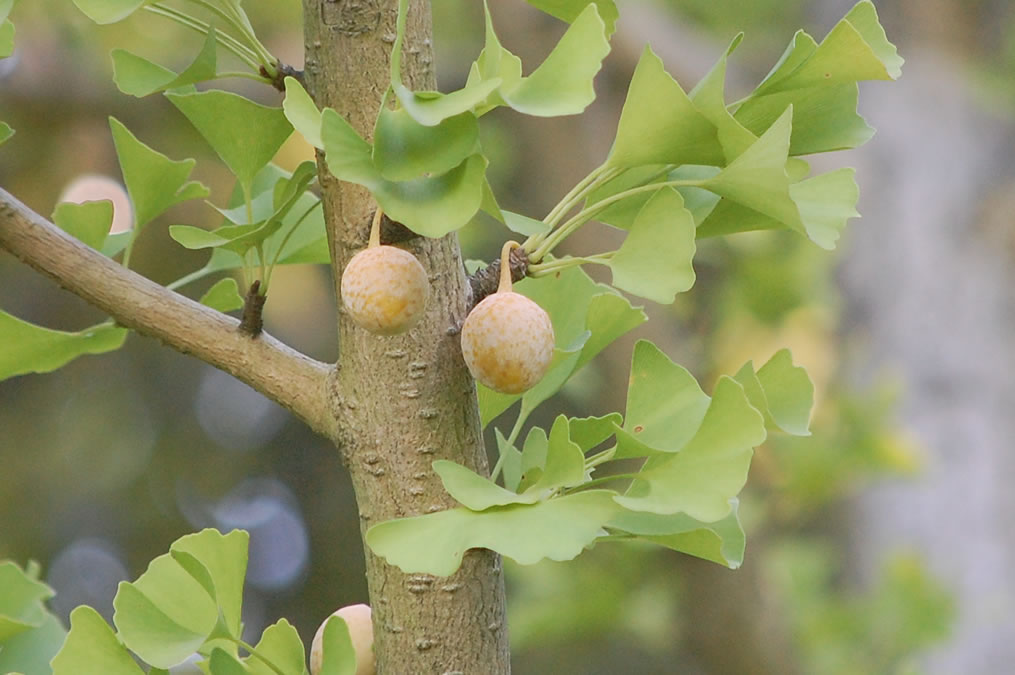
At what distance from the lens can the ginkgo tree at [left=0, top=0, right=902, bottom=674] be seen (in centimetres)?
30

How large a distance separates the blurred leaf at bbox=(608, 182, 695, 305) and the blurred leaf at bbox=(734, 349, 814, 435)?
2.4 inches

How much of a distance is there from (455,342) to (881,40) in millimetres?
172

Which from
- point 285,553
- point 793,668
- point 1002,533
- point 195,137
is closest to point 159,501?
point 285,553

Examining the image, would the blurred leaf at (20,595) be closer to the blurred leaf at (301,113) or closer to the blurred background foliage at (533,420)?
the blurred leaf at (301,113)

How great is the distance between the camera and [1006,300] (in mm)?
1815

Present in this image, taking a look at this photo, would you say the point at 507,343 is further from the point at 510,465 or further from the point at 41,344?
the point at 41,344

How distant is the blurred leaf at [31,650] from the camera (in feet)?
1.41

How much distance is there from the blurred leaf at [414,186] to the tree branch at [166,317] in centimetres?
11

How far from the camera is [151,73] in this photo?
1.24 feet

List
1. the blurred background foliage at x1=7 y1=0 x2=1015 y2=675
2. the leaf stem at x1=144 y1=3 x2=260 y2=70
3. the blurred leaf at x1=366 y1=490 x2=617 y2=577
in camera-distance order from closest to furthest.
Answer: the blurred leaf at x1=366 y1=490 x2=617 y2=577, the leaf stem at x1=144 y1=3 x2=260 y2=70, the blurred background foliage at x1=7 y1=0 x2=1015 y2=675

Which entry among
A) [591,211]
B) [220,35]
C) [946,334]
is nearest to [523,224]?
[591,211]

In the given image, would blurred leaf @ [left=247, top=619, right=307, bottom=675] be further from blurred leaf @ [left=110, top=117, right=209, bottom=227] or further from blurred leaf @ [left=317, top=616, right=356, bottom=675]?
blurred leaf @ [left=110, top=117, right=209, bottom=227]

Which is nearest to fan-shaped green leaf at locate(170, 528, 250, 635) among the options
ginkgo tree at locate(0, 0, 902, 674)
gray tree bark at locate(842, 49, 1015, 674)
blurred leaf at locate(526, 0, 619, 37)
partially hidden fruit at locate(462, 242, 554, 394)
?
ginkgo tree at locate(0, 0, 902, 674)

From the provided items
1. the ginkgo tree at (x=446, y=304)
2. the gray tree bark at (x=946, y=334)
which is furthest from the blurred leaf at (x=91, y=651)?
the gray tree bark at (x=946, y=334)
